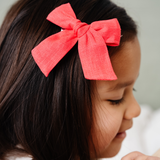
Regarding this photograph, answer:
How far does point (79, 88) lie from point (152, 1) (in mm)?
732

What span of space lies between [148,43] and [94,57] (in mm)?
711

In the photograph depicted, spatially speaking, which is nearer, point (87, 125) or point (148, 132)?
point (87, 125)

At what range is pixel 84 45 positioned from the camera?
1.16ft

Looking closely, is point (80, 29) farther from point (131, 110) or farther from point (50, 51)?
point (131, 110)

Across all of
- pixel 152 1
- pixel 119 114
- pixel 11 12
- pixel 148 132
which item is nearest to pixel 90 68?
pixel 119 114

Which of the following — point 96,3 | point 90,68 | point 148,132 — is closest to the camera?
point 90,68

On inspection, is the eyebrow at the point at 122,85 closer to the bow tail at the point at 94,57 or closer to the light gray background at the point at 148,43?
the bow tail at the point at 94,57

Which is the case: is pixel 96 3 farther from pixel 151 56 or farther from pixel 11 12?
pixel 151 56

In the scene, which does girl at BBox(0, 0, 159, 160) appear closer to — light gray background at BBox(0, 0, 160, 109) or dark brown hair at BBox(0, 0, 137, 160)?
dark brown hair at BBox(0, 0, 137, 160)

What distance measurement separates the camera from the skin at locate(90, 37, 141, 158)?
396 mm

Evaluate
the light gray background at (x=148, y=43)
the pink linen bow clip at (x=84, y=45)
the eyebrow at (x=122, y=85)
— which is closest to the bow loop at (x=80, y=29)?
the pink linen bow clip at (x=84, y=45)

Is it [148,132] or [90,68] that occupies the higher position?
[90,68]

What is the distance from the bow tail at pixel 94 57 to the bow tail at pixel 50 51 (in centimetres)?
3

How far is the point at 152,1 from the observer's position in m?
0.90
